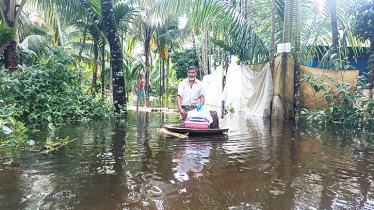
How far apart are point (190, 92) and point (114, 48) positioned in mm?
4134

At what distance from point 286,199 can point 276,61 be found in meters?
8.35

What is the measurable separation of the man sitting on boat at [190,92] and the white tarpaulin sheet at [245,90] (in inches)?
186

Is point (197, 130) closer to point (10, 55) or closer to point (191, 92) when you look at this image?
point (191, 92)

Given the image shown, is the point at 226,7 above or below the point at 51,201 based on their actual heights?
above

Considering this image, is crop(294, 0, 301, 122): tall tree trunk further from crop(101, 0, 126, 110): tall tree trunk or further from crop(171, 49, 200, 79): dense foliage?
crop(171, 49, 200, 79): dense foliage

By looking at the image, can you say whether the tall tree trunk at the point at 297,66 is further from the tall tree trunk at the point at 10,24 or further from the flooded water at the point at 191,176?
the tall tree trunk at the point at 10,24

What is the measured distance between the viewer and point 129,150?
4.66 metres

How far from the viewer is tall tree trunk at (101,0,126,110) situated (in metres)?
A: 9.72

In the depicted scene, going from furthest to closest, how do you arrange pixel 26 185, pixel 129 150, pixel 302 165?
pixel 129 150, pixel 302 165, pixel 26 185

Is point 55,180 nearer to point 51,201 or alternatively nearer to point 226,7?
point 51,201

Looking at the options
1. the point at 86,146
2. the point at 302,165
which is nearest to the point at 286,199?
the point at 302,165

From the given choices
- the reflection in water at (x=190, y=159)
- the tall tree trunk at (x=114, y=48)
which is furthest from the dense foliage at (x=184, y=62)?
the reflection in water at (x=190, y=159)

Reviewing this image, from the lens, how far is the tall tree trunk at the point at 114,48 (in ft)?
31.9

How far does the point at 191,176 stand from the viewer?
11.0 ft
